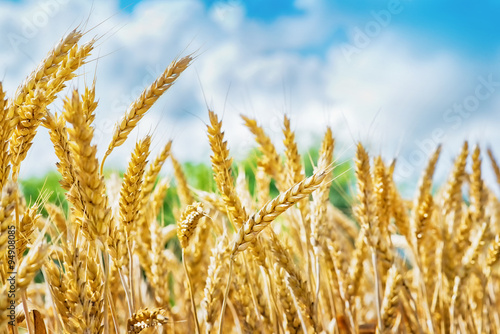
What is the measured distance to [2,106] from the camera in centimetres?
Answer: 98

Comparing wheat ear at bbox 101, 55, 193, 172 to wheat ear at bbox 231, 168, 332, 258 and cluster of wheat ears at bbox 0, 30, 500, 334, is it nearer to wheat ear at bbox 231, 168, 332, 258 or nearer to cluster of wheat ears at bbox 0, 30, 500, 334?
cluster of wheat ears at bbox 0, 30, 500, 334

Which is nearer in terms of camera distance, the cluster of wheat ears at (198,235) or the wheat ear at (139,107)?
the cluster of wheat ears at (198,235)

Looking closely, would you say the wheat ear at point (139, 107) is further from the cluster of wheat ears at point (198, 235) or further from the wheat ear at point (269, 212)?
the wheat ear at point (269, 212)

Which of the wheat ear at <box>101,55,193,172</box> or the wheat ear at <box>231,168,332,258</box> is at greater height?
the wheat ear at <box>101,55,193,172</box>

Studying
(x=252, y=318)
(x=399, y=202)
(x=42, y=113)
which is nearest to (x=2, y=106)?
(x=42, y=113)

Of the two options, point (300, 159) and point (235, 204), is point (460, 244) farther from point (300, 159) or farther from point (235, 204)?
point (235, 204)

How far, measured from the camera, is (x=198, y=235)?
180cm

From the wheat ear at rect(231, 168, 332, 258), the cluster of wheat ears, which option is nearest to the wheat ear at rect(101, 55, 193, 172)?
the cluster of wheat ears

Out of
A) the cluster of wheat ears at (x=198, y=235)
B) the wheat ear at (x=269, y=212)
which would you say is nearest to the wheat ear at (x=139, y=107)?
the cluster of wheat ears at (x=198, y=235)

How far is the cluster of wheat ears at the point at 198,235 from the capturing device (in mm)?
987

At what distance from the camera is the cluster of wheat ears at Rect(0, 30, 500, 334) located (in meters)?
0.99

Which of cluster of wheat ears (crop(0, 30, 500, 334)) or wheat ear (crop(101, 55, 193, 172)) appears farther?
wheat ear (crop(101, 55, 193, 172))

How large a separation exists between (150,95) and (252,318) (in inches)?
27.5

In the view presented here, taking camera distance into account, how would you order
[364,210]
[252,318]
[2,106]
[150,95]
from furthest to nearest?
1. [364,210]
2. [252,318]
3. [150,95]
4. [2,106]
